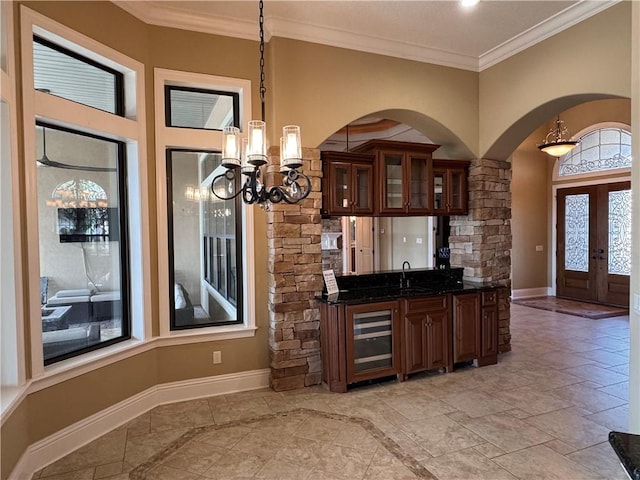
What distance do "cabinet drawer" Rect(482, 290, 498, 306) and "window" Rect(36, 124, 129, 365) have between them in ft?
12.1

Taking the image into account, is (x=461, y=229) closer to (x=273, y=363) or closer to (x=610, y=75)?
(x=610, y=75)

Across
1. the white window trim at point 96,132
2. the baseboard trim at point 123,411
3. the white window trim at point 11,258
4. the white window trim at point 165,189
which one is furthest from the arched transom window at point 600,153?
the white window trim at point 11,258

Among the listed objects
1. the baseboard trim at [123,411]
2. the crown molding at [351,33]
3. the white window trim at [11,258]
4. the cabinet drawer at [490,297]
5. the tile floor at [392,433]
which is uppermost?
the crown molding at [351,33]

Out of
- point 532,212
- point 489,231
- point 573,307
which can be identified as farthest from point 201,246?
point 532,212

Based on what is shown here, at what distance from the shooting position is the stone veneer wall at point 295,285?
3.75 m

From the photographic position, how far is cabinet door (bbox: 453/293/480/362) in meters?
4.25

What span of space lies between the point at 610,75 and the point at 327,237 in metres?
5.97

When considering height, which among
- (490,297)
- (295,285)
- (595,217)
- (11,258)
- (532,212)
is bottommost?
(490,297)

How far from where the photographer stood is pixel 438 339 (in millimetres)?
4168

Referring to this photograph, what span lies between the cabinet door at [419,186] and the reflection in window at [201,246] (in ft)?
6.40

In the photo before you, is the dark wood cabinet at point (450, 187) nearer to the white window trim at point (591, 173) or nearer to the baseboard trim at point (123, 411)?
the baseboard trim at point (123, 411)

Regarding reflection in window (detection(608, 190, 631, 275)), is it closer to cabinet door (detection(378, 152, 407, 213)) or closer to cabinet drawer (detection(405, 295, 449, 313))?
cabinet drawer (detection(405, 295, 449, 313))

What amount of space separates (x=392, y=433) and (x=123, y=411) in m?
2.21

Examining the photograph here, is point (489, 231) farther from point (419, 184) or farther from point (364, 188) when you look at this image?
point (364, 188)
